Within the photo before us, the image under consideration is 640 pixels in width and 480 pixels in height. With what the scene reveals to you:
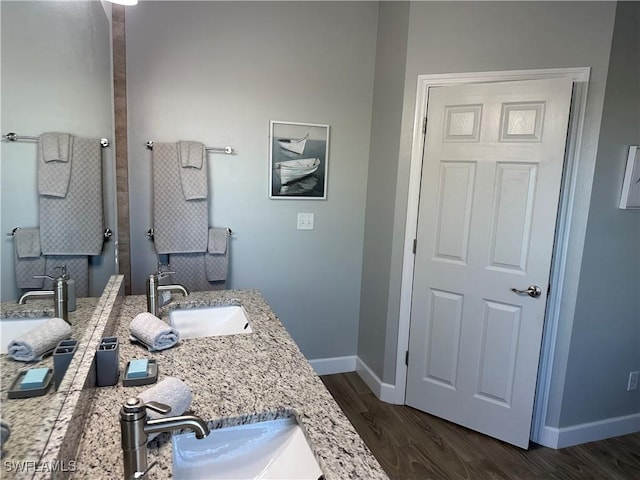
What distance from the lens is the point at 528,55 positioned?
2119 millimetres

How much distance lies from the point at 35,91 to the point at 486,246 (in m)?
2.11

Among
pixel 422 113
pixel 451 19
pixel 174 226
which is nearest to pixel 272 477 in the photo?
pixel 174 226

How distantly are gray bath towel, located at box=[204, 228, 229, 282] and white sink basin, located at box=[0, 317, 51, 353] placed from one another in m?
1.60

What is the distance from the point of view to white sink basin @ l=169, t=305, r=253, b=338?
1.82m

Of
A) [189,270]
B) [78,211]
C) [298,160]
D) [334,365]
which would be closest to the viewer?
[78,211]

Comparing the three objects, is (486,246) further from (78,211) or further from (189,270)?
(78,211)

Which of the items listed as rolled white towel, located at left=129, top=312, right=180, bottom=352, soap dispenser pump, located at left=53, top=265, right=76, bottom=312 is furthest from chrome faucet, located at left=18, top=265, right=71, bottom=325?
rolled white towel, located at left=129, top=312, right=180, bottom=352

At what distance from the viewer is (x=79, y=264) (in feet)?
4.10

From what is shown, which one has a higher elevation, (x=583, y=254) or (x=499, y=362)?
(x=583, y=254)

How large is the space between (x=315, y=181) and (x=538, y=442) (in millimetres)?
2063

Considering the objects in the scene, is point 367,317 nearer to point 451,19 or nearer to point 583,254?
point 583,254

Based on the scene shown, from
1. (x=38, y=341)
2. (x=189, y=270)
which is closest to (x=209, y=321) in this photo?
(x=189, y=270)

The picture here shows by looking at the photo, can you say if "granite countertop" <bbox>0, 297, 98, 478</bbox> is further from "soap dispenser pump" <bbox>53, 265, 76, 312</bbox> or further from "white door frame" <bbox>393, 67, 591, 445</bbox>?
"white door frame" <bbox>393, 67, 591, 445</bbox>

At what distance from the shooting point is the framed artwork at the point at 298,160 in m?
2.64
